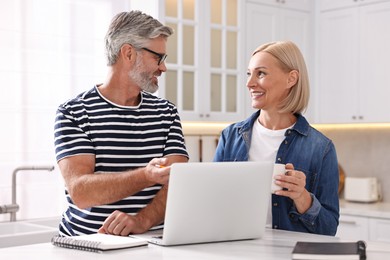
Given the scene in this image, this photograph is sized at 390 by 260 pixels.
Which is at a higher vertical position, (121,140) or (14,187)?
(121,140)

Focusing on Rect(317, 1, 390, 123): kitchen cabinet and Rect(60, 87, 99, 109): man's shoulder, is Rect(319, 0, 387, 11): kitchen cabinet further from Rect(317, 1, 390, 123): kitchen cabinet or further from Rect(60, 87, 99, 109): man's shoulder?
Rect(60, 87, 99, 109): man's shoulder

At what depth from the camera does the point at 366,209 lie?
4.16 meters

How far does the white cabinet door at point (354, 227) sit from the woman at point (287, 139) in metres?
1.79

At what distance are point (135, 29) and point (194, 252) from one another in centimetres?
95

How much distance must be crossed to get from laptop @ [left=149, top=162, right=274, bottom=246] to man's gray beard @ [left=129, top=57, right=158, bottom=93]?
62 centimetres

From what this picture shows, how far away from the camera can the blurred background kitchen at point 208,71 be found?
3.79 meters

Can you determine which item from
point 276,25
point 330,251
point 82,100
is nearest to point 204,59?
point 276,25

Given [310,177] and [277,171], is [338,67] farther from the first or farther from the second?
[277,171]

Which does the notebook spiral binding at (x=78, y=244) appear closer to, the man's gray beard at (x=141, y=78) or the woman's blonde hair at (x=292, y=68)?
the man's gray beard at (x=141, y=78)

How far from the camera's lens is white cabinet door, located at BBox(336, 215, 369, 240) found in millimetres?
4074

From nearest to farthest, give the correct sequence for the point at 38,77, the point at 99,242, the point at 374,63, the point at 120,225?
the point at 99,242 < the point at 120,225 < the point at 38,77 < the point at 374,63

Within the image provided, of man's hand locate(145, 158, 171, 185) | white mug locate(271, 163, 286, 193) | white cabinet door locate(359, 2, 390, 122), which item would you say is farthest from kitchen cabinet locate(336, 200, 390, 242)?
man's hand locate(145, 158, 171, 185)

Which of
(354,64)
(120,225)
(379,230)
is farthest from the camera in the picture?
(354,64)

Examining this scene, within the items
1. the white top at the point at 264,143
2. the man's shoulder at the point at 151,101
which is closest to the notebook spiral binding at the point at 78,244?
the man's shoulder at the point at 151,101
